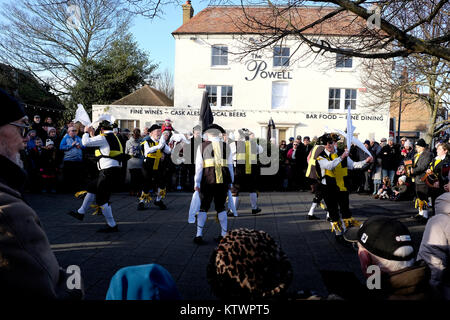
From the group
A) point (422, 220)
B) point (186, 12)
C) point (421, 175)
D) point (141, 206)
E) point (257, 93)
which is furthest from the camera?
point (186, 12)

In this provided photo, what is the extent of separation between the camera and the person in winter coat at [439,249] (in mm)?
2500

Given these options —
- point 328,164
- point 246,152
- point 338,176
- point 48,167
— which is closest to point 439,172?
point 338,176

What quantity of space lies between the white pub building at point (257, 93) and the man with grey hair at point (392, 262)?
23.6 meters

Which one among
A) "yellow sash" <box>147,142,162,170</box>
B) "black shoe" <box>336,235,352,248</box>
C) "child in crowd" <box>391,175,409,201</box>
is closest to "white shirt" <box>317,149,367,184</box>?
"black shoe" <box>336,235,352,248</box>

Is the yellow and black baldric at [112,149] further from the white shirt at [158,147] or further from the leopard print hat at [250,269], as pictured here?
the leopard print hat at [250,269]

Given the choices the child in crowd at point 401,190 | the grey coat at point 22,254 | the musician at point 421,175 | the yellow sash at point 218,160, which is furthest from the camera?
the child in crowd at point 401,190

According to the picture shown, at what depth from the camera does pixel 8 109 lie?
1715mm

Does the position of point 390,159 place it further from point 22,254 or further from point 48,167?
point 22,254

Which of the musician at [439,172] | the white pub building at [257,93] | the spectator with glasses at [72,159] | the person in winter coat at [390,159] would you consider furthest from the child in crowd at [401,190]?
the white pub building at [257,93]

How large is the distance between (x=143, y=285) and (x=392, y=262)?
141cm

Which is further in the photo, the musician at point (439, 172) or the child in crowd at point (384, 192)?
the child in crowd at point (384, 192)
